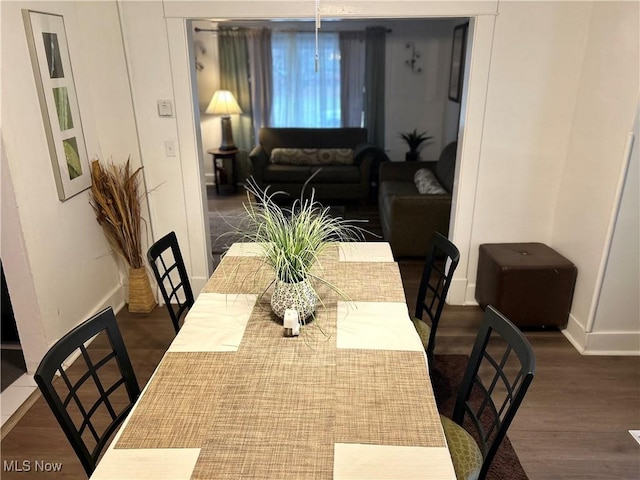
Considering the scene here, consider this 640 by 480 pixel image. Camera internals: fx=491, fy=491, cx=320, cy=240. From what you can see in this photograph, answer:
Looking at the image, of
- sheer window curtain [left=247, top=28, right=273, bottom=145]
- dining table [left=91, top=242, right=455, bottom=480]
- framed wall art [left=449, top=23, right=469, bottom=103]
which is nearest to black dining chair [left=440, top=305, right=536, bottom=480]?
dining table [left=91, top=242, right=455, bottom=480]

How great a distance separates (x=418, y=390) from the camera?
1530 millimetres

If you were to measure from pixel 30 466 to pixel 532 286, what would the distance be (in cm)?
291

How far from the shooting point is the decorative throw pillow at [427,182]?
450 centimetres

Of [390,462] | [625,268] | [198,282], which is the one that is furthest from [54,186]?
[625,268]

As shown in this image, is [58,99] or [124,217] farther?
[124,217]

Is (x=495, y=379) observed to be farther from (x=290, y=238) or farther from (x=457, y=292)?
(x=457, y=292)

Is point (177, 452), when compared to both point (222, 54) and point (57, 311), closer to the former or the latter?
point (57, 311)

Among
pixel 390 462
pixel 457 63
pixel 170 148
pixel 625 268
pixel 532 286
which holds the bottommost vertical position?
pixel 532 286

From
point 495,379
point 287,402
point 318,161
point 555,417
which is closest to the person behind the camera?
point 287,402

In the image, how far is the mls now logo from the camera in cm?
220

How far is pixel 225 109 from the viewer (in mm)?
6426

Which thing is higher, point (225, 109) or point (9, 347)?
point (225, 109)

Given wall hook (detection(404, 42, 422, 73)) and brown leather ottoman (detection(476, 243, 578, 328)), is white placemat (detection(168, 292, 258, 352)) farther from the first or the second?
wall hook (detection(404, 42, 422, 73))

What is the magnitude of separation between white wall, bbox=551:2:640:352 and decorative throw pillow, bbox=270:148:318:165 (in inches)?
140
